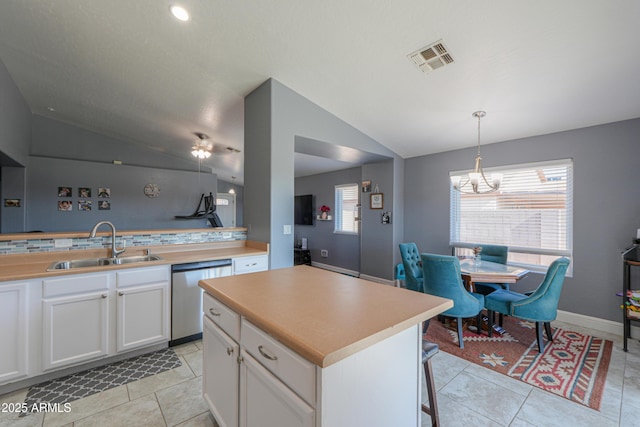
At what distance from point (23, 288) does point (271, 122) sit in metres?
2.50

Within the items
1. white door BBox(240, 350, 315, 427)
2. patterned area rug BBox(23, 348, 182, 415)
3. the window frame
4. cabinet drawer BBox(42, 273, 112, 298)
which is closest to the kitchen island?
white door BBox(240, 350, 315, 427)

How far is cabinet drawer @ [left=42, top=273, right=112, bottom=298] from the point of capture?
2021 mm

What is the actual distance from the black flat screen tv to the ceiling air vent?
4.82 meters

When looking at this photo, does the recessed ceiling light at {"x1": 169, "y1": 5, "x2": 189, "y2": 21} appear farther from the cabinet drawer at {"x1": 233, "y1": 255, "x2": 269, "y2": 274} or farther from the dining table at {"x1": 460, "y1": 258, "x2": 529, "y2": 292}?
the dining table at {"x1": 460, "y1": 258, "x2": 529, "y2": 292}

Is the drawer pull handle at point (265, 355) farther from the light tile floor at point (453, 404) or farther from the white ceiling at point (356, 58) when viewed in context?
the white ceiling at point (356, 58)

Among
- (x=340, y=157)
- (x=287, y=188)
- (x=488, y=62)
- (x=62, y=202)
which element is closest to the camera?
(x=488, y=62)

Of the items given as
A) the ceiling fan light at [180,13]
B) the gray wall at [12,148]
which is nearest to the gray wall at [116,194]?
the gray wall at [12,148]

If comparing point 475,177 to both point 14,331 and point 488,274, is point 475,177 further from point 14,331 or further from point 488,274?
point 14,331

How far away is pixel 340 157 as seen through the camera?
451 centimetres

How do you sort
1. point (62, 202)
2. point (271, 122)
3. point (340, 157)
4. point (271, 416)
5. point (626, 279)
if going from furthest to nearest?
point (62, 202), point (340, 157), point (271, 122), point (626, 279), point (271, 416)

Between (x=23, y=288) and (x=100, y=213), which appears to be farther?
(x=100, y=213)

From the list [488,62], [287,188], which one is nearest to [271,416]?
[287,188]

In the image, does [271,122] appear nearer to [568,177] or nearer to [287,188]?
[287,188]

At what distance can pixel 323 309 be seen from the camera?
120 centimetres
